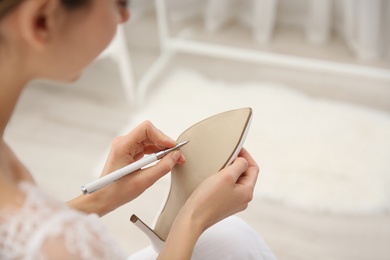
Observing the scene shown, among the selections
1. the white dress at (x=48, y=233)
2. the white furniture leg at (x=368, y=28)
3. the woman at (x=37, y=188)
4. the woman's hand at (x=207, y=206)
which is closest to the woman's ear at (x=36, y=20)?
the woman at (x=37, y=188)

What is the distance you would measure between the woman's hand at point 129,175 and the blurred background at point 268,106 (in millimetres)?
334

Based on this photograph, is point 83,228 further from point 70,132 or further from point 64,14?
point 70,132

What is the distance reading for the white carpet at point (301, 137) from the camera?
1467 millimetres

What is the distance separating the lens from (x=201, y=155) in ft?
2.72

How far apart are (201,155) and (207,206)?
131 millimetres

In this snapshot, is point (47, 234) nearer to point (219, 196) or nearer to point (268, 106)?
point (219, 196)

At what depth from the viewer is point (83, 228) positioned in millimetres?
565

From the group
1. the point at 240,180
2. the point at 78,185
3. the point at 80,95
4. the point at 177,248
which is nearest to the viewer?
the point at 177,248

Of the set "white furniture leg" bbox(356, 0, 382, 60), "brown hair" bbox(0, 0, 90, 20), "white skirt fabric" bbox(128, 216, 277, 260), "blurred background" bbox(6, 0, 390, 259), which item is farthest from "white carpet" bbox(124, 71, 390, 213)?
"brown hair" bbox(0, 0, 90, 20)

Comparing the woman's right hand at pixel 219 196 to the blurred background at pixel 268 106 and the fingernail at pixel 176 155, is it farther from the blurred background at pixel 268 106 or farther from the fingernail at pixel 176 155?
the blurred background at pixel 268 106

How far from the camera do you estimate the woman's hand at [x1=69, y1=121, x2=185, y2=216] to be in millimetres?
827

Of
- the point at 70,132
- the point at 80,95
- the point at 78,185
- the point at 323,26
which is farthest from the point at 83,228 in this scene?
the point at 323,26

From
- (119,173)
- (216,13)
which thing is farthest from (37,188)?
(216,13)

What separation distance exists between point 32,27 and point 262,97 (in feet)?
4.60
